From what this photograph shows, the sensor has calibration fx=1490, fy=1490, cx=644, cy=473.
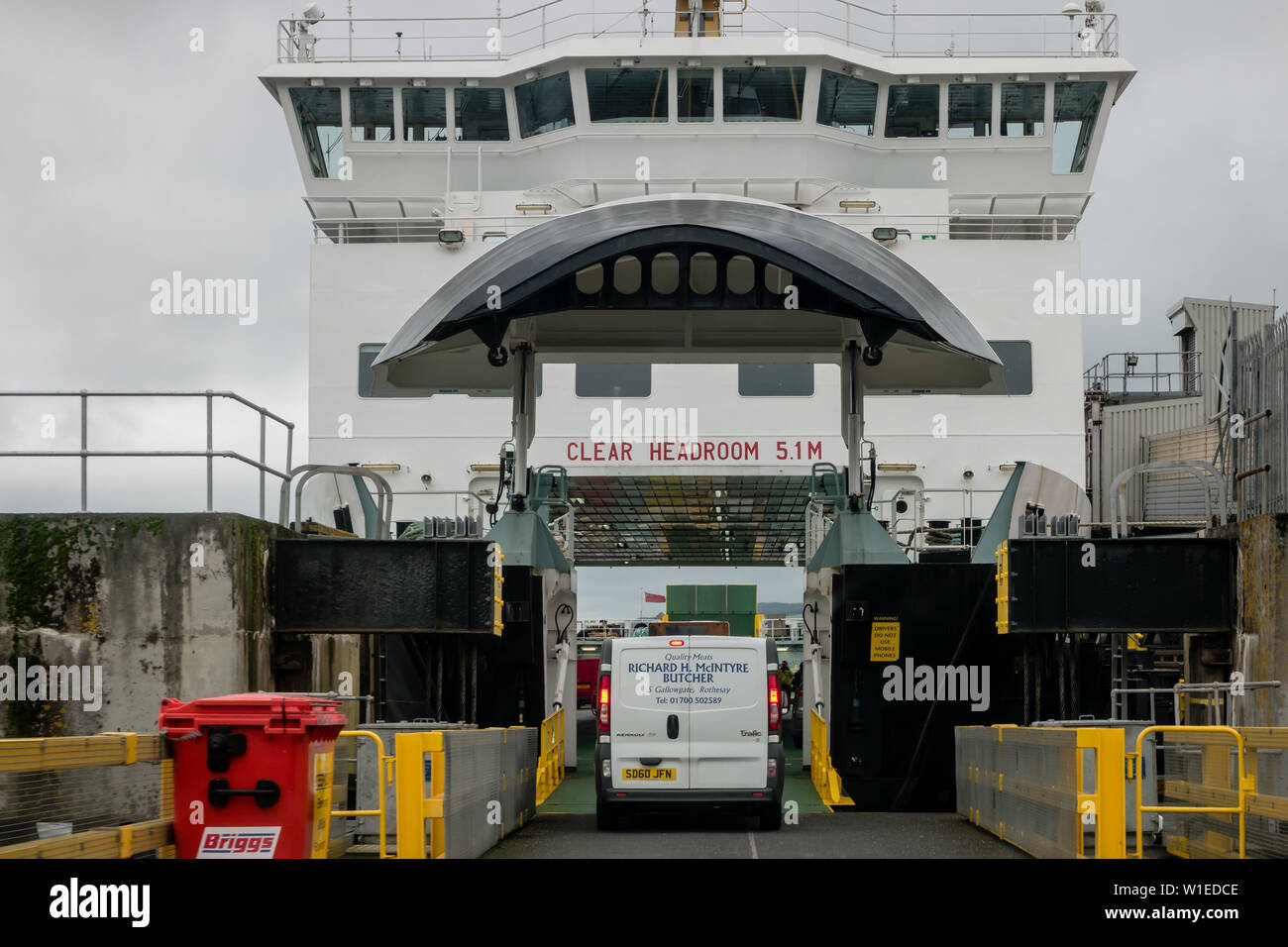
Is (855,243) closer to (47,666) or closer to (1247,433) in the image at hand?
(1247,433)

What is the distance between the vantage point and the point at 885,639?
16109 mm

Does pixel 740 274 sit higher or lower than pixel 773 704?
higher

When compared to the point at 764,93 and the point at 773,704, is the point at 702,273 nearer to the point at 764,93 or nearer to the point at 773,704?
the point at 773,704

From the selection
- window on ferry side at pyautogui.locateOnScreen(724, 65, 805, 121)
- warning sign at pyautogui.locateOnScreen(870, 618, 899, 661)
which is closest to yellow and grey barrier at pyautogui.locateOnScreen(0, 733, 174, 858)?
warning sign at pyautogui.locateOnScreen(870, 618, 899, 661)

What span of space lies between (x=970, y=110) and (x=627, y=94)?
19.2 ft

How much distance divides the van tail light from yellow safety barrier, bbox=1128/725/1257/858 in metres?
5.07

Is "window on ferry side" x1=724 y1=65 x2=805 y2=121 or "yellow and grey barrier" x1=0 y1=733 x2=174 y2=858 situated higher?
"window on ferry side" x1=724 y1=65 x2=805 y2=121

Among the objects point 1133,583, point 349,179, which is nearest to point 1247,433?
point 1133,583

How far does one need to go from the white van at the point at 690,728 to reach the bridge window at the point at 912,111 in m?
14.3

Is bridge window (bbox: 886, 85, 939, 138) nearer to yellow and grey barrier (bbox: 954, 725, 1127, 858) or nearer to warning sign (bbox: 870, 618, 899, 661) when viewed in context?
warning sign (bbox: 870, 618, 899, 661)

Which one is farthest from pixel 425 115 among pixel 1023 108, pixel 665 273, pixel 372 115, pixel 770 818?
pixel 770 818

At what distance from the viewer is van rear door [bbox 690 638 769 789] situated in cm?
1338

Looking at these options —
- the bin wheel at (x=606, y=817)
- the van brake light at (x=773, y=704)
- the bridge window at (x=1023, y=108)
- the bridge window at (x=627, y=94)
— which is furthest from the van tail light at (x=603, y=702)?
the bridge window at (x=1023, y=108)
